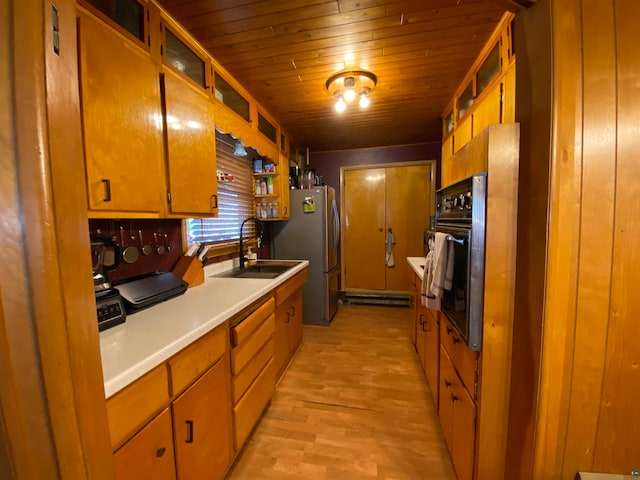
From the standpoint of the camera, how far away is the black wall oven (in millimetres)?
960

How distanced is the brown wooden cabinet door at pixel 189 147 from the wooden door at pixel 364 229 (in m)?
2.67

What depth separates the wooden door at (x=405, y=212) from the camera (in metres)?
3.86

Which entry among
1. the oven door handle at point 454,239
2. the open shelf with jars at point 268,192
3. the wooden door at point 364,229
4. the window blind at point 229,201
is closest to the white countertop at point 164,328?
the window blind at point 229,201

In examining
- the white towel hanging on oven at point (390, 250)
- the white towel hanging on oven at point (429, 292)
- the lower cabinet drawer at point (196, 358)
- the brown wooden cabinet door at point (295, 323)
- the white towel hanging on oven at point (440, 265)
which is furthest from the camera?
the white towel hanging on oven at point (390, 250)

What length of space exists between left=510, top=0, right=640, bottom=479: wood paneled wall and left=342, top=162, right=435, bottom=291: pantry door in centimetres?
320

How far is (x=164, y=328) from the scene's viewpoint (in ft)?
3.36

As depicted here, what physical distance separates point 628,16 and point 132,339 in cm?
174

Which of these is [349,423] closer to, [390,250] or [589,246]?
[589,246]

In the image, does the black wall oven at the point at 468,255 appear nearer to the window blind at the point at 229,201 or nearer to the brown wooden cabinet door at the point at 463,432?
the brown wooden cabinet door at the point at 463,432

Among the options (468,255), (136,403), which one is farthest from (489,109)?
(136,403)

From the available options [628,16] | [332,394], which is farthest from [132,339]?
[628,16]

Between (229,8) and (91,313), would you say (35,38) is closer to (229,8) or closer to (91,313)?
(91,313)

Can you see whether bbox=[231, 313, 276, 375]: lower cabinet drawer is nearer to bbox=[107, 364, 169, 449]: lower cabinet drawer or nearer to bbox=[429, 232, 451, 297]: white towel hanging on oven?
bbox=[107, 364, 169, 449]: lower cabinet drawer

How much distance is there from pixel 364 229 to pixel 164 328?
336 centimetres
